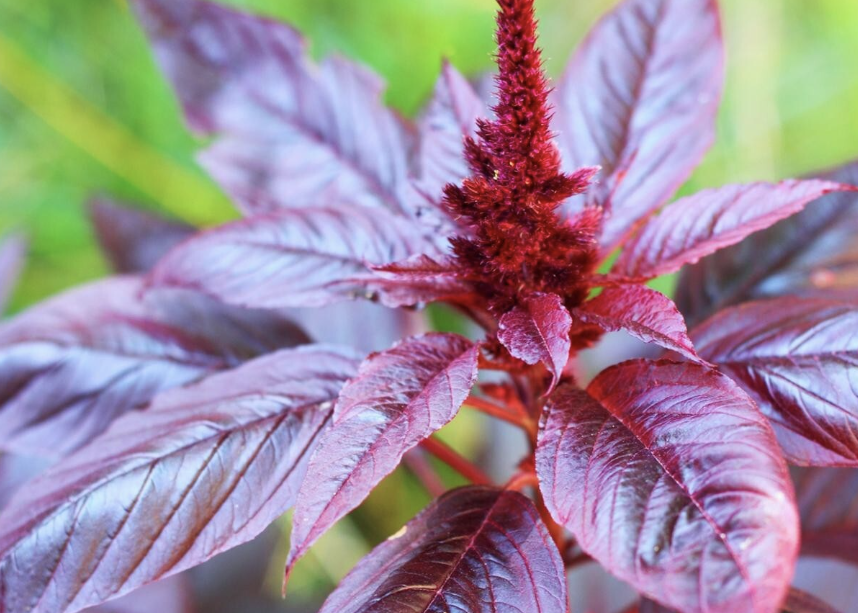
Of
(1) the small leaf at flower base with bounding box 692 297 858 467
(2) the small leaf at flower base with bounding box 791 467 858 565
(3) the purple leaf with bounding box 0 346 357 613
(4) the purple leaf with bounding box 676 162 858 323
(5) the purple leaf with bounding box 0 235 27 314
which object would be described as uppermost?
(5) the purple leaf with bounding box 0 235 27 314

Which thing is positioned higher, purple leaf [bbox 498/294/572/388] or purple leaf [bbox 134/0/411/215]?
purple leaf [bbox 134/0/411/215]

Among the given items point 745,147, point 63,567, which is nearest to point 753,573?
point 63,567

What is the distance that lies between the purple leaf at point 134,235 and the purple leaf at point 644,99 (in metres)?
0.42

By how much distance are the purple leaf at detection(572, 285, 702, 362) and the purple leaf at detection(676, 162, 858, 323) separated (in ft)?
0.83

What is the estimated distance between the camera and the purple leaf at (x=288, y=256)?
520 mm

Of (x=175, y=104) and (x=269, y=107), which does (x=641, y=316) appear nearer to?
(x=269, y=107)

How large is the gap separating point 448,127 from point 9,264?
60cm

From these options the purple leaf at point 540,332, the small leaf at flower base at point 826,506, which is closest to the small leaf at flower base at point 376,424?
the purple leaf at point 540,332

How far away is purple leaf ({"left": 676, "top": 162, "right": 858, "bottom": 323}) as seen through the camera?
2.07ft

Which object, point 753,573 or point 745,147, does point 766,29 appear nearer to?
point 745,147

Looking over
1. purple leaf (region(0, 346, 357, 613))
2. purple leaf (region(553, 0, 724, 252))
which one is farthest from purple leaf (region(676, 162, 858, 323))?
purple leaf (region(0, 346, 357, 613))

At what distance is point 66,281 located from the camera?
148 centimetres

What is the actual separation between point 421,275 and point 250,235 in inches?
6.6

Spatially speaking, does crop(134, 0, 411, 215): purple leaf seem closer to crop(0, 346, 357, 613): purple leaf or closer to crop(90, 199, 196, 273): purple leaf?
crop(90, 199, 196, 273): purple leaf
